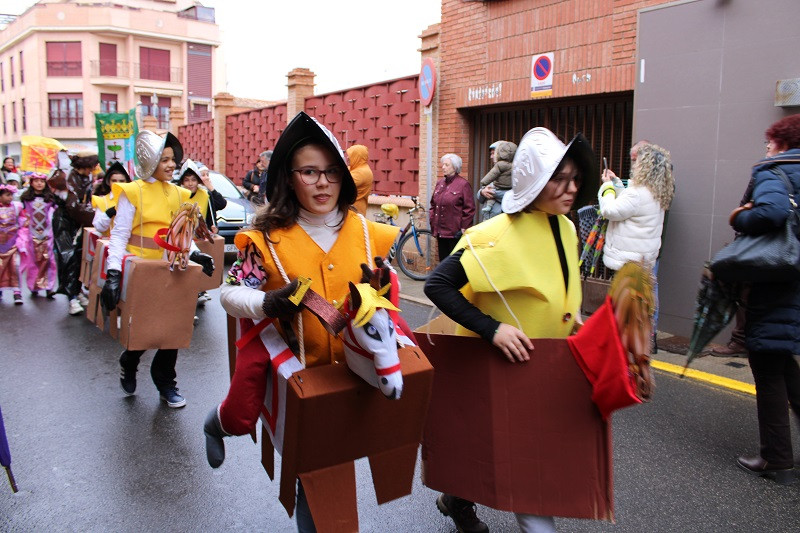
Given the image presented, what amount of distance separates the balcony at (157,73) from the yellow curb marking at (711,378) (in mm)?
58653

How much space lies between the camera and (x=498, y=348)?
250cm

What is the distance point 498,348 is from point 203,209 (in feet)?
12.4

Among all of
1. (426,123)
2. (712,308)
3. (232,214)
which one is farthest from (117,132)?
(712,308)

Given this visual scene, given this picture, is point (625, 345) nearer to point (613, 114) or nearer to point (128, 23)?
point (613, 114)

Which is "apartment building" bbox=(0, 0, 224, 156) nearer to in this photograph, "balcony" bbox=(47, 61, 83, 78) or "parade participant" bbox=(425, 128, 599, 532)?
"balcony" bbox=(47, 61, 83, 78)

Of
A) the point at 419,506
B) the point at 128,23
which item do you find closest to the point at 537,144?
the point at 419,506

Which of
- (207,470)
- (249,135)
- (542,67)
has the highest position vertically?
(542,67)

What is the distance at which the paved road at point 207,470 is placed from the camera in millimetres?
3502

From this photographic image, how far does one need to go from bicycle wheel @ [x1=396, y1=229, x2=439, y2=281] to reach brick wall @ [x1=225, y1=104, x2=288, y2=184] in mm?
7736

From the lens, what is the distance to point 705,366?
6.21m

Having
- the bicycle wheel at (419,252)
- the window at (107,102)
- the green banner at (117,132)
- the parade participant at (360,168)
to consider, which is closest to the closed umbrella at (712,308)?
the parade participant at (360,168)

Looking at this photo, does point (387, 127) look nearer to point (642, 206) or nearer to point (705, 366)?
point (642, 206)

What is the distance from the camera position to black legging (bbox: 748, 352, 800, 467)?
3.87 meters

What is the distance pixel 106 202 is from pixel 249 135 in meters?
15.0
